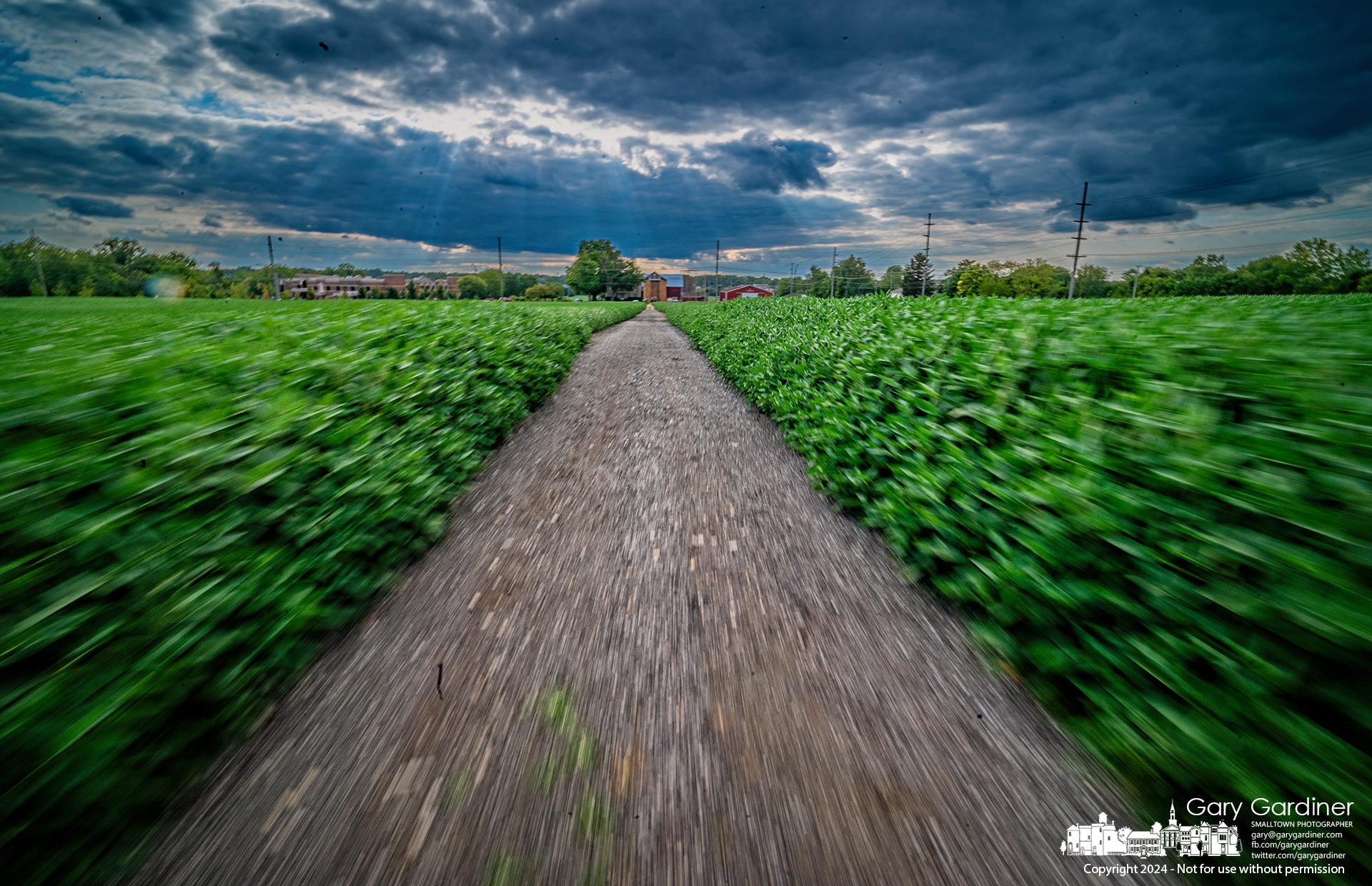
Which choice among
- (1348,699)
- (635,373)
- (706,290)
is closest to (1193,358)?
(1348,699)

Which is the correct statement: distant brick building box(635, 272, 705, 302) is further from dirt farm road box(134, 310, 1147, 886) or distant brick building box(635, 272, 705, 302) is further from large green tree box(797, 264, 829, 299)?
dirt farm road box(134, 310, 1147, 886)

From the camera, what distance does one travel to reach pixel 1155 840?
1491 millimetres

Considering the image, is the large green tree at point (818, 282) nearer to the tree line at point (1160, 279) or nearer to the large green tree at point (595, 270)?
the tree line at point (1160, 279)

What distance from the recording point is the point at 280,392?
2588 millimetres

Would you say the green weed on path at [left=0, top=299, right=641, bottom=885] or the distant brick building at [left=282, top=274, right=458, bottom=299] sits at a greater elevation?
the distant brick building at [left=282, top=274, right=458, bottom=299]

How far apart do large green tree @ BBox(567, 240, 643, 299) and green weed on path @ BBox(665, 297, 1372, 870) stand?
244ft

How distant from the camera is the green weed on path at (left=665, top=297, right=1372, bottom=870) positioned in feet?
4.06

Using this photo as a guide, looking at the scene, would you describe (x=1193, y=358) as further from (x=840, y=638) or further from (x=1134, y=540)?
(x=840, y=638)

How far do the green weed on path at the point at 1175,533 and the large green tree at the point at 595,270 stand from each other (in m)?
74.4

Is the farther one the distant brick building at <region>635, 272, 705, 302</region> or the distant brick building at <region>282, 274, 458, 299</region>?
the distant brick building at <region>635, 272, 705, 302</region>

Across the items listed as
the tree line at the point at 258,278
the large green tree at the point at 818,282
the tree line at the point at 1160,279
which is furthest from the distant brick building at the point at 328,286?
the large green tree at the point at 818,282

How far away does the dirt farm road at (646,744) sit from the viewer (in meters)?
1.48

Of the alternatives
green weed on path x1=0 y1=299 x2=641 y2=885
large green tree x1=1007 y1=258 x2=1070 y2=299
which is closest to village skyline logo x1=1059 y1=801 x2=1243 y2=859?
green weed on path x1=0 y1=299 x2=641 y2=885

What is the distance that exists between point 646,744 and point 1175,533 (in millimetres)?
1955
